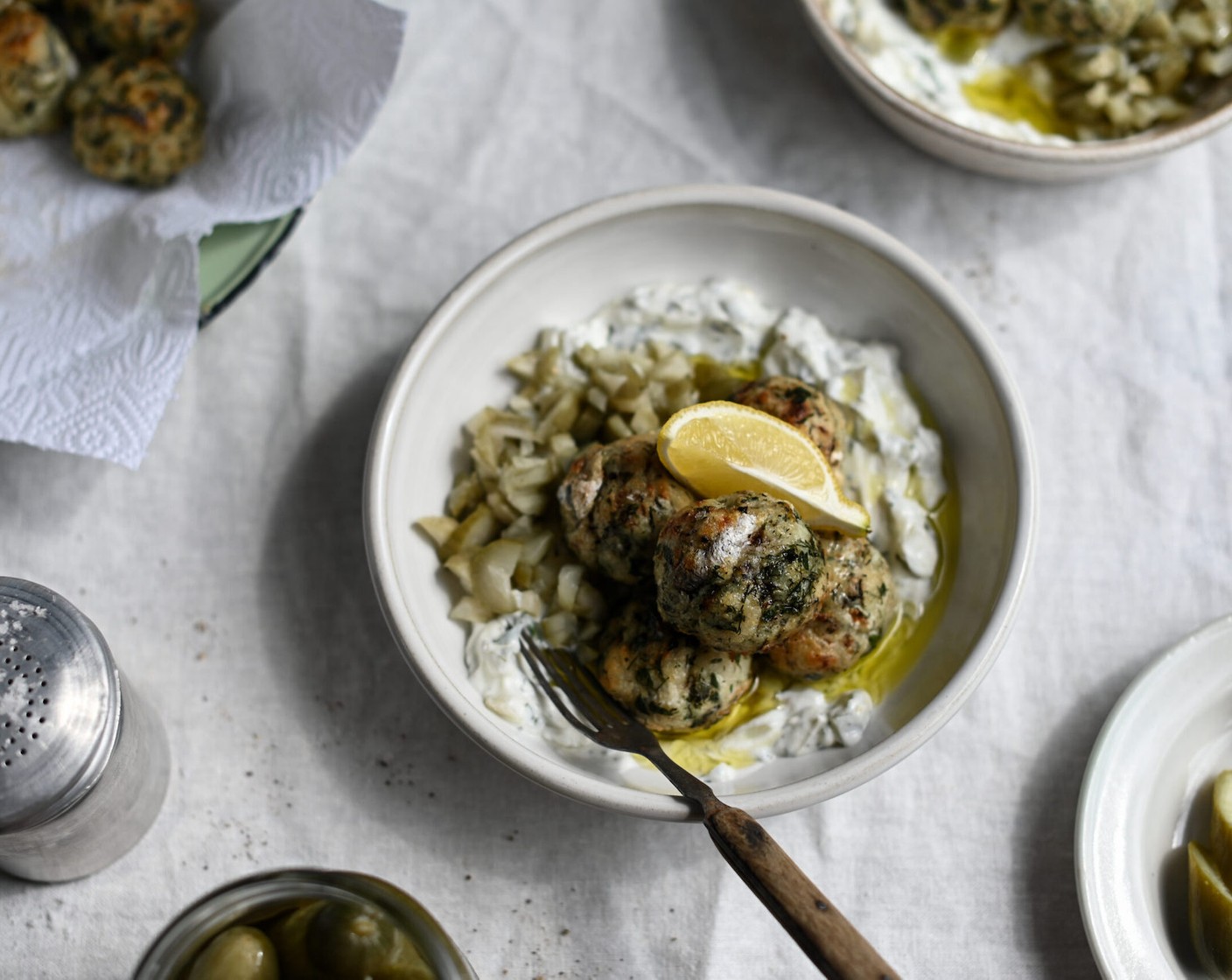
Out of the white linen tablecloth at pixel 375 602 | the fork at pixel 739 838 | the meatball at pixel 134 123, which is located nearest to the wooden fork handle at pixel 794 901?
the fork at pixel 739 838

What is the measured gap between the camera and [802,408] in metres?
1.42

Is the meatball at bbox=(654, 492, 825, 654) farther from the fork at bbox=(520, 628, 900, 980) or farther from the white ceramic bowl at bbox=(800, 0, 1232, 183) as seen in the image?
the white ceramic bowl at bbox=(800, 0, 1232, 183)

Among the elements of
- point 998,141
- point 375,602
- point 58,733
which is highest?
point 998,141

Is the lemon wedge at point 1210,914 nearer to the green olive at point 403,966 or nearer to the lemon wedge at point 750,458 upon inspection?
the lemon wedge at point 750,458

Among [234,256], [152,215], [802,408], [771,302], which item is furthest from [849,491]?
[152,215]

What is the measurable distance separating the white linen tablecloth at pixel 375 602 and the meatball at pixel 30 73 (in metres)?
0.40

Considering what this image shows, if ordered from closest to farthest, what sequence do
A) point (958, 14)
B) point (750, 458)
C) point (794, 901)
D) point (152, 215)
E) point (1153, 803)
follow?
point (794, 901) → point (750, 458) → point (1153, 803) → point (152, 215) → point (958, 14)

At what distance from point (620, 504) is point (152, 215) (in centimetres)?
81

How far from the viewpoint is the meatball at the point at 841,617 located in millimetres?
1369

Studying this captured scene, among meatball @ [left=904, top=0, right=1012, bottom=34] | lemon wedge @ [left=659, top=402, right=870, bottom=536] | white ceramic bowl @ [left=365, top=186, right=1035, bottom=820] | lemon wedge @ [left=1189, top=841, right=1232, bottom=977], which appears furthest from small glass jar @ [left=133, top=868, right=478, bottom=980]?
meatball @ [left=904, top=0, right=1012, bottom=34]

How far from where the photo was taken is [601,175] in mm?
1772

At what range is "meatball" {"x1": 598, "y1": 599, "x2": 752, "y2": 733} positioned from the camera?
1337mm

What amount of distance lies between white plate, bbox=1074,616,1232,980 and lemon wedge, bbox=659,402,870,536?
47 centimetres

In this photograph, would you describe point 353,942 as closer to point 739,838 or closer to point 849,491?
point 739,838
